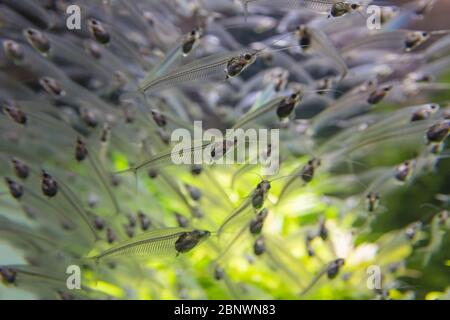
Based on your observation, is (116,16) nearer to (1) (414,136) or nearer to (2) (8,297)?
(2) (8,297)

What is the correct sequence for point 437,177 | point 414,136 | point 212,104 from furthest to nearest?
point 212,104 < point 437,177 < point 414,136

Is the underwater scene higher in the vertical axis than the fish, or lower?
higher

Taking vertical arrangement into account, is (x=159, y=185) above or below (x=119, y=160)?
below

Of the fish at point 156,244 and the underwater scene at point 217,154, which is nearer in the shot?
the fish at point 156,244

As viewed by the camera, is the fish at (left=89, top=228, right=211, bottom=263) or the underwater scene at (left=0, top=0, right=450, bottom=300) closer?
the fish at (left=89, top=228, right=211, bottom=263)

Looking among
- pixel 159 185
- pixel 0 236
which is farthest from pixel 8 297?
pixel 159 185

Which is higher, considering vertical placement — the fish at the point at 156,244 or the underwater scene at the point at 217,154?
the underwater scene at the point at 217,154

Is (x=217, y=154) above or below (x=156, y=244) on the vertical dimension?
above

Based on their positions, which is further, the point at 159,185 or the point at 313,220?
the point at 313,220

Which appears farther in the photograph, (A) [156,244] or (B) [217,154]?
(B) [217,154]
